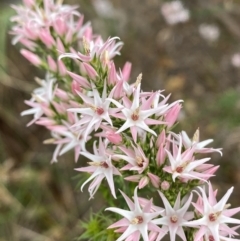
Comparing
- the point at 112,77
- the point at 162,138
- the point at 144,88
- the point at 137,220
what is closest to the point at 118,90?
the point at 112,77

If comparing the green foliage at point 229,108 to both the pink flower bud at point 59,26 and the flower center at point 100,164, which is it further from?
the flower center at point 100,164

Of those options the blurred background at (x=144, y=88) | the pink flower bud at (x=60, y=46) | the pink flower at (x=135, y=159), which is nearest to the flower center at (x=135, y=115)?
the pink flower at (x=135, y=159)

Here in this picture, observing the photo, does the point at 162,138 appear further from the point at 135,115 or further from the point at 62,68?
the point at 62,68

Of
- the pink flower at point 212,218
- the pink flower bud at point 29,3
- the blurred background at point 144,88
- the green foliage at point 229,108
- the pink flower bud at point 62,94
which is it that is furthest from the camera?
the blurred background at point 144,88

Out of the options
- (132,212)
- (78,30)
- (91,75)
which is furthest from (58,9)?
(132,212)

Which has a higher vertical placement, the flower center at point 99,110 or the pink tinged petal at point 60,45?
the pink tinged petal at point 60,45

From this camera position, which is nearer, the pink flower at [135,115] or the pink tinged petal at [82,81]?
the pink flower at [135,115]

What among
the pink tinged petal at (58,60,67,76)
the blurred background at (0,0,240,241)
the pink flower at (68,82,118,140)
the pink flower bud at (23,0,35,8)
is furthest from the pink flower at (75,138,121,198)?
the blurred background at (0,0,240,241)
